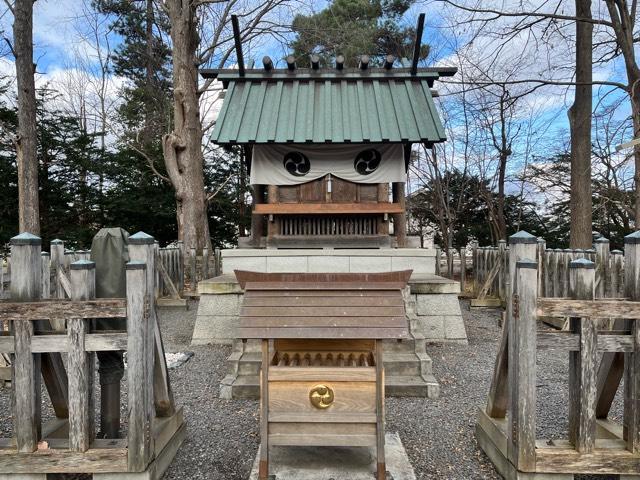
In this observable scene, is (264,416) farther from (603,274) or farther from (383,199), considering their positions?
(603,274)

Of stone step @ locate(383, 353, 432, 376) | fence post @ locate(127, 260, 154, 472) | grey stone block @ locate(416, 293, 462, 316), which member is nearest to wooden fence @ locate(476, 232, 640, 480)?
stone step @ locate(383, 353, 432, 376)

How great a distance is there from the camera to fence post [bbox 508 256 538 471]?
103 inches

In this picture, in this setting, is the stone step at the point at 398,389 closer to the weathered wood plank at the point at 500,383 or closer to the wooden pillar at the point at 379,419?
the weathered wood plank at the point at 500,383

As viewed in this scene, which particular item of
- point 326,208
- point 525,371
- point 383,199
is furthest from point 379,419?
point 383,199

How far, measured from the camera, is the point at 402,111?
7.02 meters

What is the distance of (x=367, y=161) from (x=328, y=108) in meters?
1.18

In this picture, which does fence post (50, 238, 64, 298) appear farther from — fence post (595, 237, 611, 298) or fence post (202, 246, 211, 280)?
fence post (595, 237, 611, 298)

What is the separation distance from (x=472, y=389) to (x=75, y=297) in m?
4.31

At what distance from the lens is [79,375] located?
2570 millimetres

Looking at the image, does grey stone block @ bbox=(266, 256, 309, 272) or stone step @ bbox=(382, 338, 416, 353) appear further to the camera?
grey stone block @ bbox=(266, 256, 309, 272)

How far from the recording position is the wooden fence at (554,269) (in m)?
6.77

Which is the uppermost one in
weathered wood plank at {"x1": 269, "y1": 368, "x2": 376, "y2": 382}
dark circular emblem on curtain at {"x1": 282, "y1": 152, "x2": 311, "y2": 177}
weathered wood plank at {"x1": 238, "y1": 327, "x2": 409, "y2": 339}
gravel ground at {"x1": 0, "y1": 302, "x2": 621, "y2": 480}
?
dark circular emblem on curtain at {"x1": 282, "y1": 152, "x2": 311, "y2": 177}

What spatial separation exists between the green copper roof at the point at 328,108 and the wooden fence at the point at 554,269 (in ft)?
9.70

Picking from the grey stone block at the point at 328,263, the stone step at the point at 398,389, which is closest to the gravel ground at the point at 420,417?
the stone step at the point at 398,389
